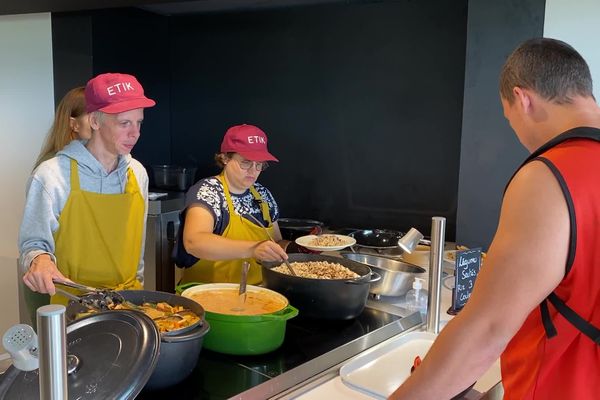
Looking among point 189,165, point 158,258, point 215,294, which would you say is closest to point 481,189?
point 215,294

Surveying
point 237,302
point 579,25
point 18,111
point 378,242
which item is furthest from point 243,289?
point 18,111

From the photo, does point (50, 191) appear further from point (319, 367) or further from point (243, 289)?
point (319, 367)

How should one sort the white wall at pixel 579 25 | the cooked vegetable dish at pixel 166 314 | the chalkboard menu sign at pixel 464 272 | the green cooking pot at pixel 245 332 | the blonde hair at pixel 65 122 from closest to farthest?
the cooked vegetable dish at pixel 166 314
the green cooking pot at pixel 245 332
the chalkboard menu sign at pixel 464 272
the blonde hair at pixel 65 122
the white wall at pixel 579 25

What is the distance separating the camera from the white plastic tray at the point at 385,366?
1.30 metres

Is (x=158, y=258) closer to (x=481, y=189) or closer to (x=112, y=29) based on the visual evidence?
(x=112, y=29)

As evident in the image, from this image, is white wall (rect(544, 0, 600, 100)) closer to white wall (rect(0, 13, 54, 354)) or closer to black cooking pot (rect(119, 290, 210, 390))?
black cooking pot (rect(119, 290, 210, 390))

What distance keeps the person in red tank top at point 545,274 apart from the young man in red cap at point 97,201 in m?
1.18

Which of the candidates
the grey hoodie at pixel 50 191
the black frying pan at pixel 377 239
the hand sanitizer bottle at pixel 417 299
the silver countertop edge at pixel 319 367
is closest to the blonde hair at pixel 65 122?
the grey hoodie at pixel 50 191

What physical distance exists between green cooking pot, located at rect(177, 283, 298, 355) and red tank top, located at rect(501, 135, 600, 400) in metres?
0.55

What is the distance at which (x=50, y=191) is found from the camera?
1.75 meters

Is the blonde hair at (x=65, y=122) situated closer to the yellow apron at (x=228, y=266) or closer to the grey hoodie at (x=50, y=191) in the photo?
the grey hoodie at (x=50, y=191)

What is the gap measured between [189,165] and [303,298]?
2608 mm

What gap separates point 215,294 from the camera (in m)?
1.50

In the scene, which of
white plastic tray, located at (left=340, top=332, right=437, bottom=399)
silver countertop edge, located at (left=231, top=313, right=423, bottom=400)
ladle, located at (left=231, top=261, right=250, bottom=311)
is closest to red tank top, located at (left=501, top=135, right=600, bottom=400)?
white plastic tray, located at (left=340, top=332, right=437, bottom=399)
